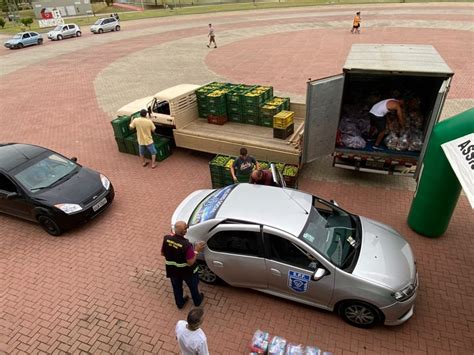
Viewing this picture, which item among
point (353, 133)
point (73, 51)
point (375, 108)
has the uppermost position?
point (375, 108)

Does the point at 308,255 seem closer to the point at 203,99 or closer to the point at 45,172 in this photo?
the point at 45,172

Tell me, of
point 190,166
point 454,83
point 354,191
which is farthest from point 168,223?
point 454,83

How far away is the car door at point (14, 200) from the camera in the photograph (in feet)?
24.4

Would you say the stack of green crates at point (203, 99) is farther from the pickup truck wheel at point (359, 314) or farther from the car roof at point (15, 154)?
the pickup truck wheel at point (359, 314)

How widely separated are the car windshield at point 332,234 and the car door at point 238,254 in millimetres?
750

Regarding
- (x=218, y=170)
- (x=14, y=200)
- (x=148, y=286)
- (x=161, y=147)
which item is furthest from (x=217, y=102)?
(x=148, y=286)

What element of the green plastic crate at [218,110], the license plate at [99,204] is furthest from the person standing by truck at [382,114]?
the license plate at [99,204]

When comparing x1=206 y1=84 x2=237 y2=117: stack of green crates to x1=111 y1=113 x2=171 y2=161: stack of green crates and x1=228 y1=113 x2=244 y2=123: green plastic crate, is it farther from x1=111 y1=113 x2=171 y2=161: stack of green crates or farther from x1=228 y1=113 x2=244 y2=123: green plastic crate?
x1=111 y1=113 x2=171 y2=161: stack of green crates

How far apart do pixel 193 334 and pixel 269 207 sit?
234cm

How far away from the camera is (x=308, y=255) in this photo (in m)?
4.91

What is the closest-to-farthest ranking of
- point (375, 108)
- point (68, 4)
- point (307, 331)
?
1. point (307, 331)
2. point (375, 108)
3. point (68, 4)

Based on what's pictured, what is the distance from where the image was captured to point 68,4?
194 ft

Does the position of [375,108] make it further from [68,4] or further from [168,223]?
[68,4]

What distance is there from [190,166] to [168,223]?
2790mm
